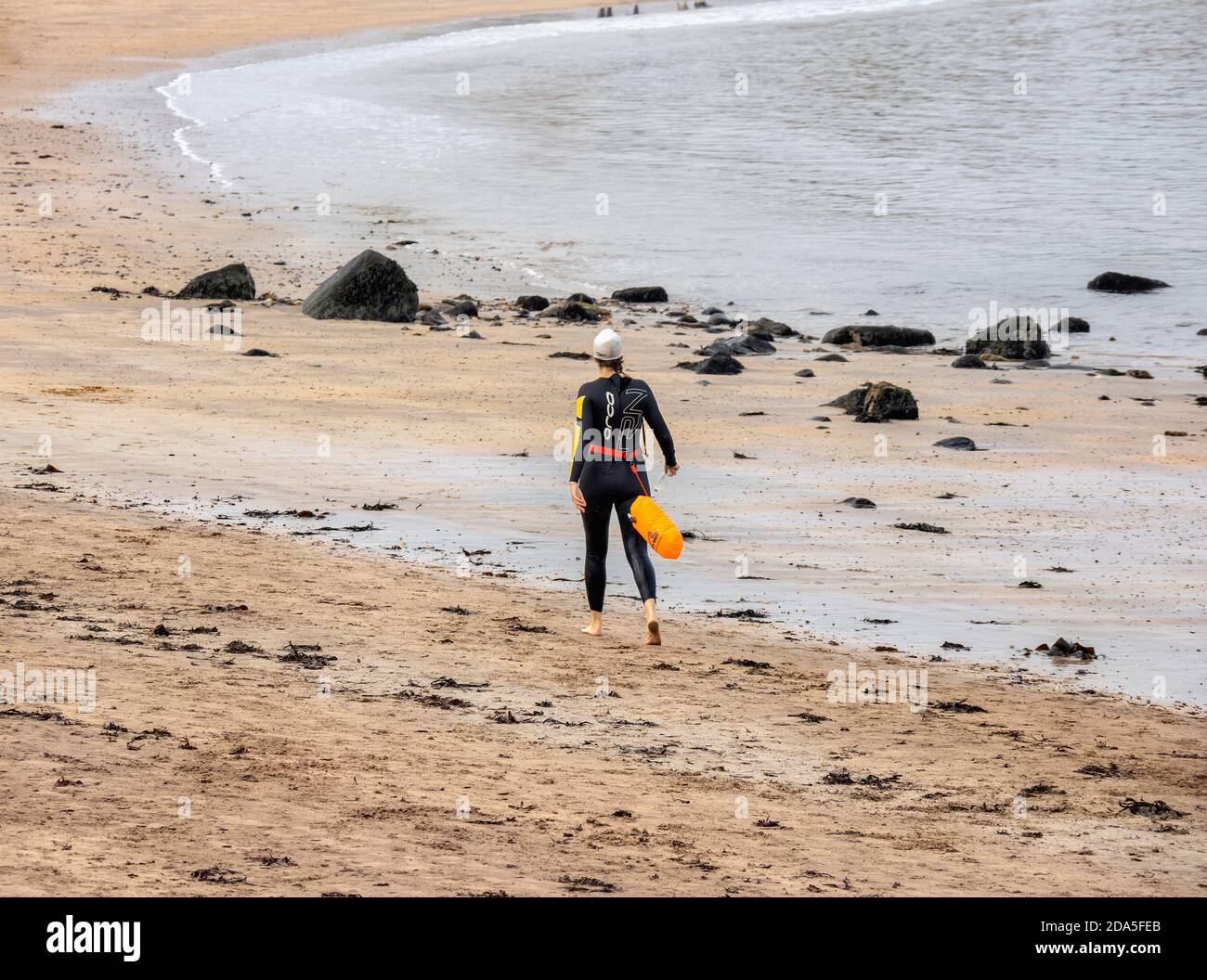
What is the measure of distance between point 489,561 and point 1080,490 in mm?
5765

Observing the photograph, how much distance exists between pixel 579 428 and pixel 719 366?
30.8ft

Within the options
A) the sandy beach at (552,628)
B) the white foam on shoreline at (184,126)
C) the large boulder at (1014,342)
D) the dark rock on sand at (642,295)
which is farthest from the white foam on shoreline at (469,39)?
the sandy beach at (552,628)

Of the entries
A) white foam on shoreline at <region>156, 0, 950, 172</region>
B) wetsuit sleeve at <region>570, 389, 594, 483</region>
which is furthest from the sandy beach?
white foam on shoreline at <region>156, 0, 950, 172</region>

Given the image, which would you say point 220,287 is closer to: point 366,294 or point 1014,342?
point 366,294

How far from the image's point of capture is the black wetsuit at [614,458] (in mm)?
10195

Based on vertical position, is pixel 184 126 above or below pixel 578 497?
above

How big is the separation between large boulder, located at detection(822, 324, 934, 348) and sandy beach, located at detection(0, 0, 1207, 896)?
5.06 feet

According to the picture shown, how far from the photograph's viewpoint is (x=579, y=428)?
33.8 feet

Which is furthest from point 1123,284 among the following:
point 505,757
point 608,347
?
point 505,757

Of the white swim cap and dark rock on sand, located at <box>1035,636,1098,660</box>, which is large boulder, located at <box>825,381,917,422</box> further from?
the white swim cap

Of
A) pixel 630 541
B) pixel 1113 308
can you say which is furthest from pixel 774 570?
pixel 1113 308

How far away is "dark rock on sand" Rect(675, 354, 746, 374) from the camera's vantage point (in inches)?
765

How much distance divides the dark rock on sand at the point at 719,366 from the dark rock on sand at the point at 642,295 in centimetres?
675
